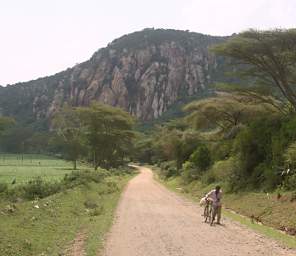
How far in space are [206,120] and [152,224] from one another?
29.4m

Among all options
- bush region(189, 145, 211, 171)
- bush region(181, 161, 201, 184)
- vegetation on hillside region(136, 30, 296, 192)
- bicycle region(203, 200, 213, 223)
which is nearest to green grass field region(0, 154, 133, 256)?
bicycle region(203, 200, 213, 223)

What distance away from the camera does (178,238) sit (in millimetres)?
16344

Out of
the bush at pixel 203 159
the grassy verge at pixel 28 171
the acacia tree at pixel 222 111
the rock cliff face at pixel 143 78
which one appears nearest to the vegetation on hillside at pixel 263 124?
the acacia tree at pixel 222 111

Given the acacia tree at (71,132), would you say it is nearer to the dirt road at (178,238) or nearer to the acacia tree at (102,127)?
the acacia tree at (102,127)

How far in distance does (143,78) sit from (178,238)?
167 metres

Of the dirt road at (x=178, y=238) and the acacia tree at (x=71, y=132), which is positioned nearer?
the dirt road at (x=178, y=238)

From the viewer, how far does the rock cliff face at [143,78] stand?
7008 inches

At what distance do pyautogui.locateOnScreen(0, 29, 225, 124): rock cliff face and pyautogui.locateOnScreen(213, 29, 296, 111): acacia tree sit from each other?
139 meters

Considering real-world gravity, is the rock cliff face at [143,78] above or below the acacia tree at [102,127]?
above

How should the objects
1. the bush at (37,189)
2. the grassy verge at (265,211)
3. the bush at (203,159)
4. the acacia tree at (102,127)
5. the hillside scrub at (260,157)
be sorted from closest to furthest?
the grassy verge at (265,211) < the hillside scrub at (260,157) < the bush at (37,189) < the bush at (203,159) < the acacia tree at (102,127)

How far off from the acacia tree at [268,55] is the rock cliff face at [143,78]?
457ft

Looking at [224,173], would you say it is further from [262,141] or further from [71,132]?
[71,132]

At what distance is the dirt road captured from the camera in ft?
45.5

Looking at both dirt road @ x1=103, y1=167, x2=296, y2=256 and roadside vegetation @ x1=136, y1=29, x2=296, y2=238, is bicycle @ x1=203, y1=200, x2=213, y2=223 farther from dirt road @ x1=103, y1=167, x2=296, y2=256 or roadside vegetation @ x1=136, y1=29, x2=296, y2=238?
roadside vegetation @ x1=136, y1=29, x2=296, y2=238
